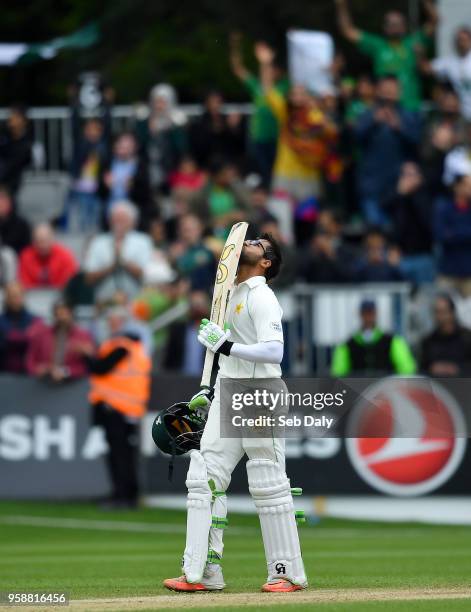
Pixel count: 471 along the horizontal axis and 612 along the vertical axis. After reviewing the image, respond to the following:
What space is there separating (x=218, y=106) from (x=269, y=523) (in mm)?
13309

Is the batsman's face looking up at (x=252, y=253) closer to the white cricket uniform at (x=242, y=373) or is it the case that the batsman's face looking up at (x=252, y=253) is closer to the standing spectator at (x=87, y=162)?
the white cricket uniform at (x=242, y=373)

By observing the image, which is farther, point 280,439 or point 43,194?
point 43,194

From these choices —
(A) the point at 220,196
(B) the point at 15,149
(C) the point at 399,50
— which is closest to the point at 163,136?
(A) the point at 220,196

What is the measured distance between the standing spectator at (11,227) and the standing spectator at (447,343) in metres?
5.99

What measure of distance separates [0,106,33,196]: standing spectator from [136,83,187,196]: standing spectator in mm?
1532

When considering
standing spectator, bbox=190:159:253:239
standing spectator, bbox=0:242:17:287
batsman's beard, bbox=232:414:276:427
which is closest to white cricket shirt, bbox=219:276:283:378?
batsman's beard, bbox=232:414:276:427

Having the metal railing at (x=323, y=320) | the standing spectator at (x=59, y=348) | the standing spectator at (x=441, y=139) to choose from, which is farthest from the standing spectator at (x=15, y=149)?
the standing spectator at (x=441, y=139)

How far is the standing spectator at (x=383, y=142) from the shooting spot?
2147 centimetres

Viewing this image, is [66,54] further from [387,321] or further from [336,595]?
[336,595]

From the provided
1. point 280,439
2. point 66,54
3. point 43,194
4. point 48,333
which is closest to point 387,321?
point 48,333

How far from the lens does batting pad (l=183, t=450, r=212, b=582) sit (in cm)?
1026

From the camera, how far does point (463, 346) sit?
1925 cm

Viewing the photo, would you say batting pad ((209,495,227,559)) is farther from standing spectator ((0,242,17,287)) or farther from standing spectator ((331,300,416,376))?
standing spectator ((0,242,17,287))

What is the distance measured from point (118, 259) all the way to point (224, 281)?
10827 millimetres
